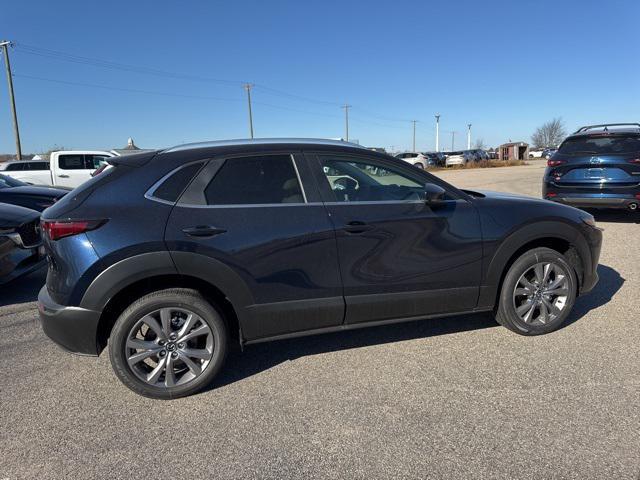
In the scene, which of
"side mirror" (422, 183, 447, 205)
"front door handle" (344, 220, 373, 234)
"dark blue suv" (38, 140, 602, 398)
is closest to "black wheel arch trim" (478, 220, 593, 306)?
"dark blue suv" (38, 140, 602, 398)

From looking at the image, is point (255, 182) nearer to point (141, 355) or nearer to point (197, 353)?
point (197, 353)

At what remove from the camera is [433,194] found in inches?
134

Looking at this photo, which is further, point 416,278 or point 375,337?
point 375,337

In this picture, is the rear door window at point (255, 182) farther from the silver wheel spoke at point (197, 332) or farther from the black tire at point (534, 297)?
the black tire at point (534, 297)

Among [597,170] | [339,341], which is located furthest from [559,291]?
[597,170]

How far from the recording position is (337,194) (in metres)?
3.36

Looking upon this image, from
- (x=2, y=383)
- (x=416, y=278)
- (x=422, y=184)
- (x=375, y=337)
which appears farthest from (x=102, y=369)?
(x=422, y=184)

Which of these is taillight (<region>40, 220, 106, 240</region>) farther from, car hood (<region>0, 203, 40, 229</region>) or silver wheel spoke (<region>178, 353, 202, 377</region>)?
car hood (<region>0, 203, 40, 229</region>)

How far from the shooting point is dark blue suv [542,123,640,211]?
7629mm

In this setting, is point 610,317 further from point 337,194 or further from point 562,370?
point 337,194

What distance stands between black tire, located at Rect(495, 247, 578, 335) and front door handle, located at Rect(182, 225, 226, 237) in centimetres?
231

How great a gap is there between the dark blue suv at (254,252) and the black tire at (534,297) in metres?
0.02

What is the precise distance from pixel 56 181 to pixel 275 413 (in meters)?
16.1

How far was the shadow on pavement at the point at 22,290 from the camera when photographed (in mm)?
5355
